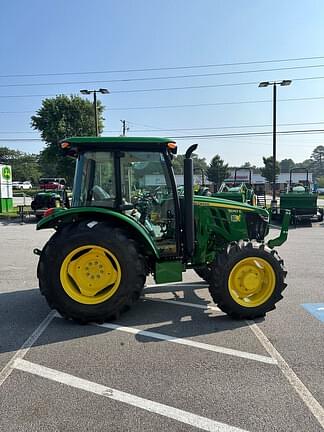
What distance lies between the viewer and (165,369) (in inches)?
131

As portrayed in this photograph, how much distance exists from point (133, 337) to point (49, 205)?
15060mm

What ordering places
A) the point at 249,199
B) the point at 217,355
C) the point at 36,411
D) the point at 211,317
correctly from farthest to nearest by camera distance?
the point at 249,199 → the point at 211,317 → the point at 217,355 → the point at 36,411

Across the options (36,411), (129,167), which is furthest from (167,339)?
(129,167)

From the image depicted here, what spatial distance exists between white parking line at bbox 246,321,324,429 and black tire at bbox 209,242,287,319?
1.19ft

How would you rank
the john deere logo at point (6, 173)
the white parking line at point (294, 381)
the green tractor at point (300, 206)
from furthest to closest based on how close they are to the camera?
the john deere logo at point (6, 173), the green tractor at point (300, 206), the white parking line at point (294, 381)

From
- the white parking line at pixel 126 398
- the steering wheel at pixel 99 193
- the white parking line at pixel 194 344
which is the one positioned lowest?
the white parking line at pixel 126 398

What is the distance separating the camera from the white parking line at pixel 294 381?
269 centimetres

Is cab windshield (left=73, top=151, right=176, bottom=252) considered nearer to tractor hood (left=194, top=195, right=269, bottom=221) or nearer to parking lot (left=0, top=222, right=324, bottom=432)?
tractor hood (left=194, top=195, right=269, bottom=221)

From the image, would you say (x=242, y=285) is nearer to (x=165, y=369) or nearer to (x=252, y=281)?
(x=252, y=281)

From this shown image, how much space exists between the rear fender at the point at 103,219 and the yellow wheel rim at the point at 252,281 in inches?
41.1

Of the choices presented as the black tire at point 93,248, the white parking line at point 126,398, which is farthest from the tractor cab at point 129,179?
the white parking line at point 126,398

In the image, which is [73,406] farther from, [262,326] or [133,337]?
[262,326]

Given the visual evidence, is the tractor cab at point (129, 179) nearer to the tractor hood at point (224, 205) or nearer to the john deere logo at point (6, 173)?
the tractor hood at point (224, 205)

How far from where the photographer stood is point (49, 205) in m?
18.0
